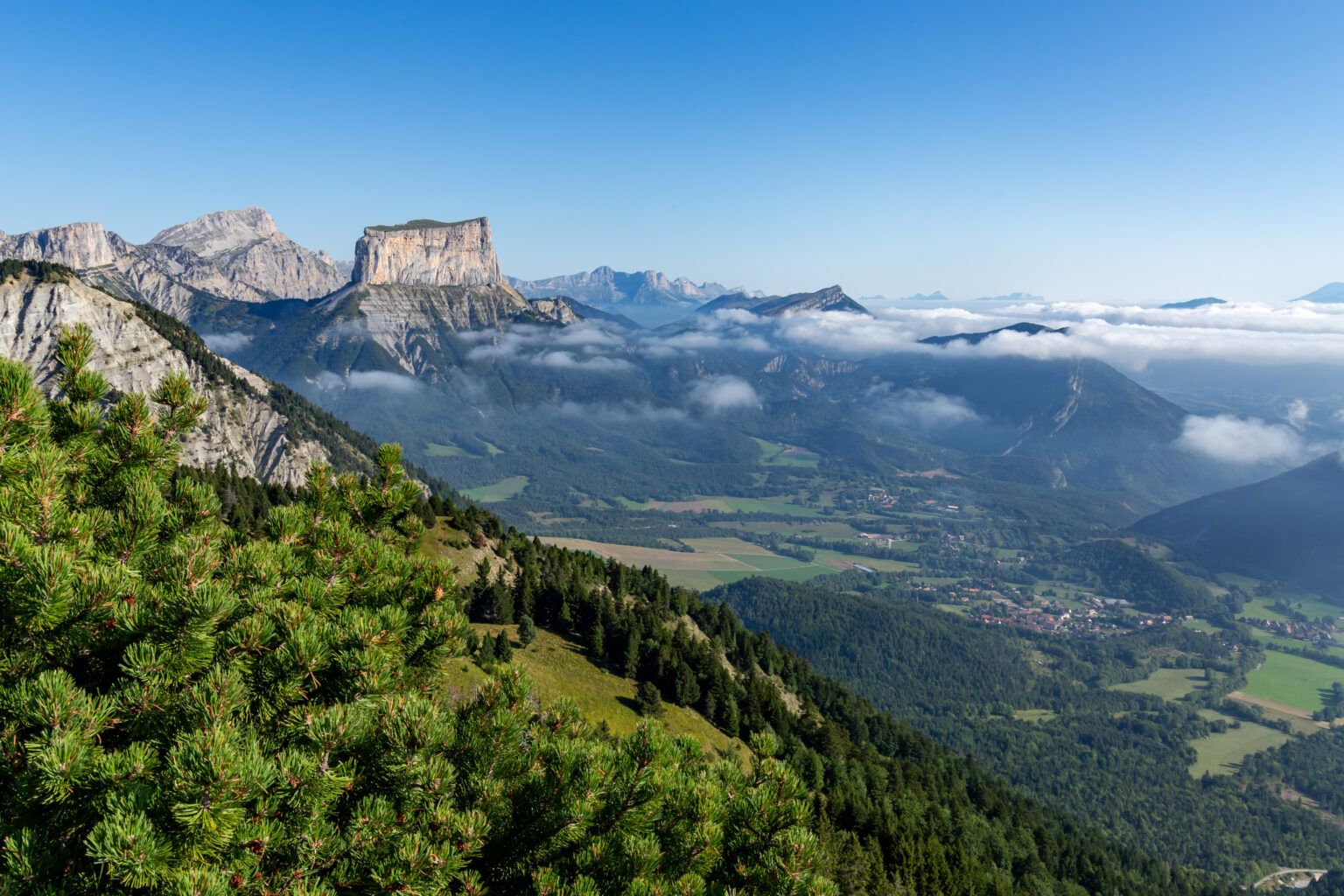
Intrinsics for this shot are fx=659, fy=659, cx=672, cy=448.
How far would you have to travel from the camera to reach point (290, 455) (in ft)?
536

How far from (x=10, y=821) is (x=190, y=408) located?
5.96 meters

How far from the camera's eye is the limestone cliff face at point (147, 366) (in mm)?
134375

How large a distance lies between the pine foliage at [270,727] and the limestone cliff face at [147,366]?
130 metres

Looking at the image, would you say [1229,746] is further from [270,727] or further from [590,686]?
[270,727]

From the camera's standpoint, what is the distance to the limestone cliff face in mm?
134375

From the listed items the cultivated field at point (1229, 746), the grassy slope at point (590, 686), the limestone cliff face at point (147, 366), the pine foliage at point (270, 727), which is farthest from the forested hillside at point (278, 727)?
the cultivated field at point (1229, 746)

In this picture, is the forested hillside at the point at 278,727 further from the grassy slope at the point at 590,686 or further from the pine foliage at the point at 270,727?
the grassy slope at the point at 590,686

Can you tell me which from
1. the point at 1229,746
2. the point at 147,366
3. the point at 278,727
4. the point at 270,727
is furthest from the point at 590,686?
the point at 1229,746

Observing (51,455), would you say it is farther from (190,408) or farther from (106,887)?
(106,887)

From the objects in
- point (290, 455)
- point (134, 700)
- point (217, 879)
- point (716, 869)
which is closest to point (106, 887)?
point (217, 879)

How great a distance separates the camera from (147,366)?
143000 mm

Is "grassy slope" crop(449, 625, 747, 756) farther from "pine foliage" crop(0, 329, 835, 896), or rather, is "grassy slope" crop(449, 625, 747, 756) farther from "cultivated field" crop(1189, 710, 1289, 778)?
"cultivated field" crop(1189, 710, 1289, 778)

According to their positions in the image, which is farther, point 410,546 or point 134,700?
point 410,546

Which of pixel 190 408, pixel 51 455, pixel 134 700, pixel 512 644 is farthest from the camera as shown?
pixel 512 644
